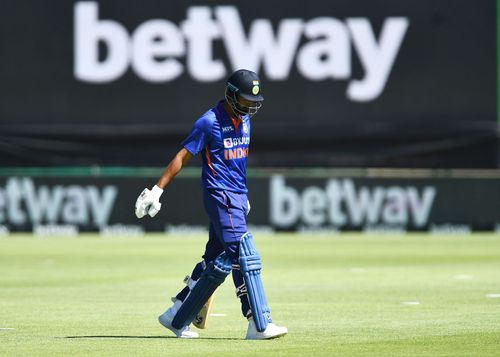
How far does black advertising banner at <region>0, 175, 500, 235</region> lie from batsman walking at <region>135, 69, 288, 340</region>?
1467 cm

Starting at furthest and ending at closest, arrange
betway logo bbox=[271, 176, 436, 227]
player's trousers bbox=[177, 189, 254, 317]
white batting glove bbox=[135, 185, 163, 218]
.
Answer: betway logo bbox=[271, 176, 436, 227] < player's trousers bbox=[177, 189, 254, 317] < white batting glove bbox=[135, 185, 163, 218]

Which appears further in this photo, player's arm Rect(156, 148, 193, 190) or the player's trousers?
the player's trousers

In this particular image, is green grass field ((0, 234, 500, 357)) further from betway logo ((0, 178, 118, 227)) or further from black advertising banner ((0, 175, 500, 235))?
betway logo ((0, 178, 118, 227))

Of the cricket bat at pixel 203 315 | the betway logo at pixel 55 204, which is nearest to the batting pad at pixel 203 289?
the cricket bat at pixel 203 315

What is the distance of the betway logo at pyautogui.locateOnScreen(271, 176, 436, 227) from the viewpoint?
24391mm

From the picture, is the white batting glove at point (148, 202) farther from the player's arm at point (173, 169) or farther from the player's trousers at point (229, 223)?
the player's trousers at point (229, 223)

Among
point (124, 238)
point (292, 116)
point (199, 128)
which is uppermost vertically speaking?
point (199, 128)

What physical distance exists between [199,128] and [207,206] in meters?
0.58

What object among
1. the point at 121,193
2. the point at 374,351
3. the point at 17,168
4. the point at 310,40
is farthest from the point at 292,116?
the point at 374,351

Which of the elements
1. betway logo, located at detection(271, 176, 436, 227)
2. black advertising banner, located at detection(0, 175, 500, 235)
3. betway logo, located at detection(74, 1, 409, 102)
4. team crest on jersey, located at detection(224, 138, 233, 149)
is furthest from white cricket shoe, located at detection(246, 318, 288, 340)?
betway logo, located at detection(74, 1, 409, 102)

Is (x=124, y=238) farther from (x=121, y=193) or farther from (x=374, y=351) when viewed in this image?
(x=374, y=351)

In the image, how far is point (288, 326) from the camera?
1026 centimetres

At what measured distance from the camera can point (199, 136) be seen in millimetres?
9484

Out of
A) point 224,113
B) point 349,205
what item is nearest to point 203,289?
point 224,113
